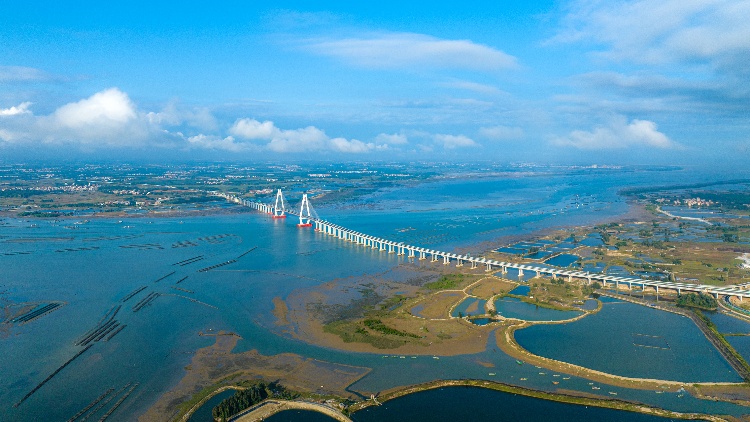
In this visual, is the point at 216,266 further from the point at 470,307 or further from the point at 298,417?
the point at 298,417

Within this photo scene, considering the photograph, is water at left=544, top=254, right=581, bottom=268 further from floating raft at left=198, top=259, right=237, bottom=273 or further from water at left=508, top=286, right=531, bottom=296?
floating raft at left=198, top=259, right=237, bottom=273

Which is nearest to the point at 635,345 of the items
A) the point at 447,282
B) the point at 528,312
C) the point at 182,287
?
the point at 528,312

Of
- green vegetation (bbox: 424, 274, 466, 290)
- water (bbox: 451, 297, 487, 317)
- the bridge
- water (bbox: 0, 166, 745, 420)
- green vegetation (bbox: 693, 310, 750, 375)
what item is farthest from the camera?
green vegetation (bbox: 424, 274, 466, 290)

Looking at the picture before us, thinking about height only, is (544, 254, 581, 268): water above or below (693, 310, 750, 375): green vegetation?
above

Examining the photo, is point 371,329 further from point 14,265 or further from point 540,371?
point 14,265

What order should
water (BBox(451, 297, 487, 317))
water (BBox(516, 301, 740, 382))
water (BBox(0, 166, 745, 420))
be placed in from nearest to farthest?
1. water (BBox(0, 166, 745, 420))
2. water (BBox(516, 301, 740, 382))
3. water (BBox(451, 297, 487, 317))

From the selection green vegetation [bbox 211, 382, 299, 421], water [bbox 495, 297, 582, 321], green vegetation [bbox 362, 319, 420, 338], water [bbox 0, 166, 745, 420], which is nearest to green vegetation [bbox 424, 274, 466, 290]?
water [bbox 495, 297, 582, 321]
